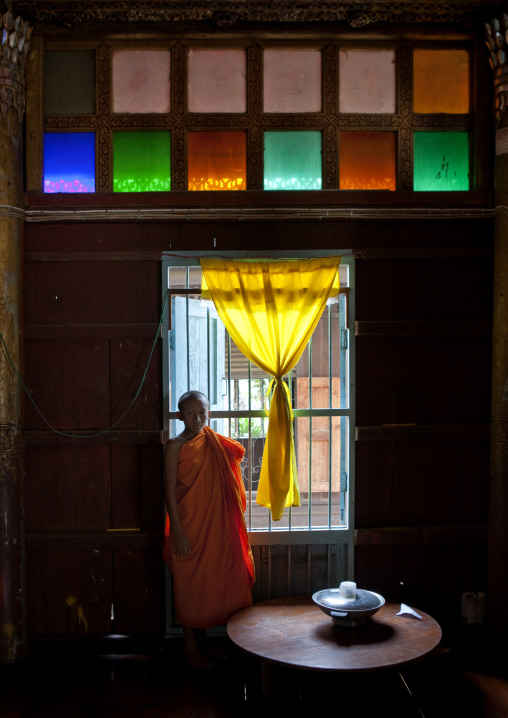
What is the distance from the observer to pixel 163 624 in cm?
383

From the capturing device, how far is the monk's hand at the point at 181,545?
3457 millimetres

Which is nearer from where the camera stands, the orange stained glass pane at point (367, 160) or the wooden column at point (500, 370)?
the wooden column at point (500, 370)

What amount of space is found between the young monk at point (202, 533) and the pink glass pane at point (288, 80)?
1945mm

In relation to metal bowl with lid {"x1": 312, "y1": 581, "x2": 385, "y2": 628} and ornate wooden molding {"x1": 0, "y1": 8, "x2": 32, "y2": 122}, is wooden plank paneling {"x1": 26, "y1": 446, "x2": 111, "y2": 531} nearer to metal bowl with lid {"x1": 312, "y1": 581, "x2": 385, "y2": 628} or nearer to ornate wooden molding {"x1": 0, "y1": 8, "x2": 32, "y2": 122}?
metal bowl with lid {"x1": 312, "y1": 581, "x2": 385, "y2": 628}

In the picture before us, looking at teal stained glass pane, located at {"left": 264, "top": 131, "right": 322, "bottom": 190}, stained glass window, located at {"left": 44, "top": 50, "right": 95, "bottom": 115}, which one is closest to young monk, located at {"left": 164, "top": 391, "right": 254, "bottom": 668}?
teal stained glass pane, located at {"left": 264, "top": 131, "right": 322, "bottom": 190}

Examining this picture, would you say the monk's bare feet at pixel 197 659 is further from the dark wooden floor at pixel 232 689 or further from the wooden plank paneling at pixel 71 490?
the wooden plank paneling at pixel 71 490

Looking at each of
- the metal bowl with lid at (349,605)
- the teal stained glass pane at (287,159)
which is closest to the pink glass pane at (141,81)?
the teal stained glass pane at (287,159)

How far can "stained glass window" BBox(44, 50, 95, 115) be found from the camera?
3863 millimetres

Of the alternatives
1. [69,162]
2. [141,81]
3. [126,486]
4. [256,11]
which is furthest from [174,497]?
[256,11]

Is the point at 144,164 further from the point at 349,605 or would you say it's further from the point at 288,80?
the point at 349,605

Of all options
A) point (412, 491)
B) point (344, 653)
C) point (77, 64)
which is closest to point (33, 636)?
point (344, 653)

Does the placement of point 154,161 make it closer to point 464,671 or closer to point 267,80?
point 267,80

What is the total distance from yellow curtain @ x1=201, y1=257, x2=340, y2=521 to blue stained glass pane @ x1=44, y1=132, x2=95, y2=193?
0.96m

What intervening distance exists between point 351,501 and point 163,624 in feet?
4.64
